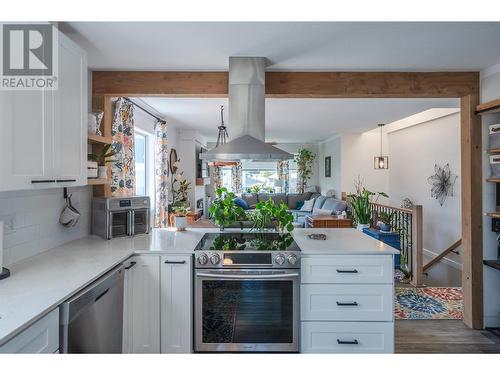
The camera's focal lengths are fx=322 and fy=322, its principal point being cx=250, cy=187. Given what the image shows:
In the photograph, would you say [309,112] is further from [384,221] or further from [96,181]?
[96,181]

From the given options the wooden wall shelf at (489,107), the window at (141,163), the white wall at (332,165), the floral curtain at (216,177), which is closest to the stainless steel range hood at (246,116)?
the wooden wall shelf at (489,107)

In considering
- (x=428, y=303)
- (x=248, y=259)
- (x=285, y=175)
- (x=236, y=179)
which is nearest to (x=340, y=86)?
(x=248, y=259)

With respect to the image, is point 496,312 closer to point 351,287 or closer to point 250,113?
point 351,287

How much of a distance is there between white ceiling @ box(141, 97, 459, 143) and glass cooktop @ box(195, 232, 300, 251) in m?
2.22

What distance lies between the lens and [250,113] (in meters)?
2.76

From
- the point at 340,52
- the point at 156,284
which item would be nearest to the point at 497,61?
the point at 340,52

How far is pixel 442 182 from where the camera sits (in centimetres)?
541

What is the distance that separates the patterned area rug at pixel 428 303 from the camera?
3305 mm

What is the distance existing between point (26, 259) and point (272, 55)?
2288 mm

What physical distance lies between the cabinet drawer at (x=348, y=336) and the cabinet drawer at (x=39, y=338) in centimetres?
154

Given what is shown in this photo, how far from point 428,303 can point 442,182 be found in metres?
2.58

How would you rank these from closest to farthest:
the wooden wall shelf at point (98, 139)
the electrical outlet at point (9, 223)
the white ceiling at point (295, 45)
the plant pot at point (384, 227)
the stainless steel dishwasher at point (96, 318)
Answer: the stainless steel dishwasher at point (96, 318) < the electrical outlet at point (9, 223) < the white ceiling at point (295, 45) < the wooden wall shelf at point (98, 139) < the plant pot at point (384, 227)

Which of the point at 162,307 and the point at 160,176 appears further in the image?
the point at 160,176

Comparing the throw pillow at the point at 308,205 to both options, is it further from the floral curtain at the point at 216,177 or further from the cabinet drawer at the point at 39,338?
the cabinet drawer at the point at 39,338
